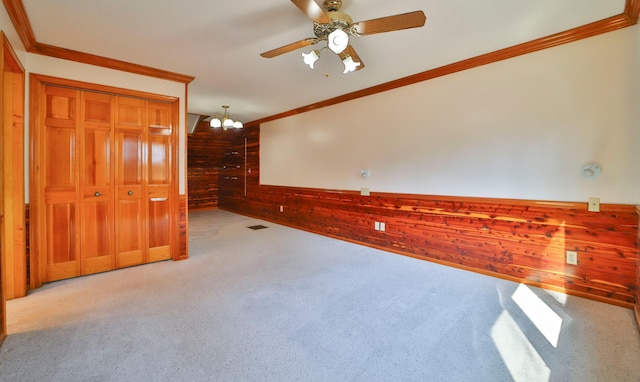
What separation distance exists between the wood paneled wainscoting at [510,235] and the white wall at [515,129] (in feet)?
0.46

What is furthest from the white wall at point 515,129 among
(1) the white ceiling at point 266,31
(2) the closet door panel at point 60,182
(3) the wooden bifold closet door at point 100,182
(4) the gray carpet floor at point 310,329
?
(2) the closet door panel at point 60,182

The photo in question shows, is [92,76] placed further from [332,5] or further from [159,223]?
[332,5]

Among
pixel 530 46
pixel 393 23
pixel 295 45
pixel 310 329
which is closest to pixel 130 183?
pixel 295 45

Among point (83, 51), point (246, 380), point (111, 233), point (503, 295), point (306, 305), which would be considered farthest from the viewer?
point (111, 233)

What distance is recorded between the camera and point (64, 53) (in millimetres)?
2711

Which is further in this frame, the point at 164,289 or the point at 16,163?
the point at 164,289

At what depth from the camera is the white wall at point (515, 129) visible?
229 cm

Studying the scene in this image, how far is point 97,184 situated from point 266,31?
2.45m

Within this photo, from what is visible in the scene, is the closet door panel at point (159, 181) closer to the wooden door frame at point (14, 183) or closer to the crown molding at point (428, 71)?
the crown molding at point (428, 71)

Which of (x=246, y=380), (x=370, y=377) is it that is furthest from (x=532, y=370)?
(x=246, y=380)

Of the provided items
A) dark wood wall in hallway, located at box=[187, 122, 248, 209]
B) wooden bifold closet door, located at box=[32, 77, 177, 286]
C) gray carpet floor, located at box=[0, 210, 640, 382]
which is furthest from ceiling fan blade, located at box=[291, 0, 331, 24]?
dark wood wall in hallway, located at box=[187, 122, 248, 209]

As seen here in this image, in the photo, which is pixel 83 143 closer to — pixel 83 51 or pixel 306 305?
pixel 83 51

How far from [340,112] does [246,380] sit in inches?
154

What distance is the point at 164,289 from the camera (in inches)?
103
